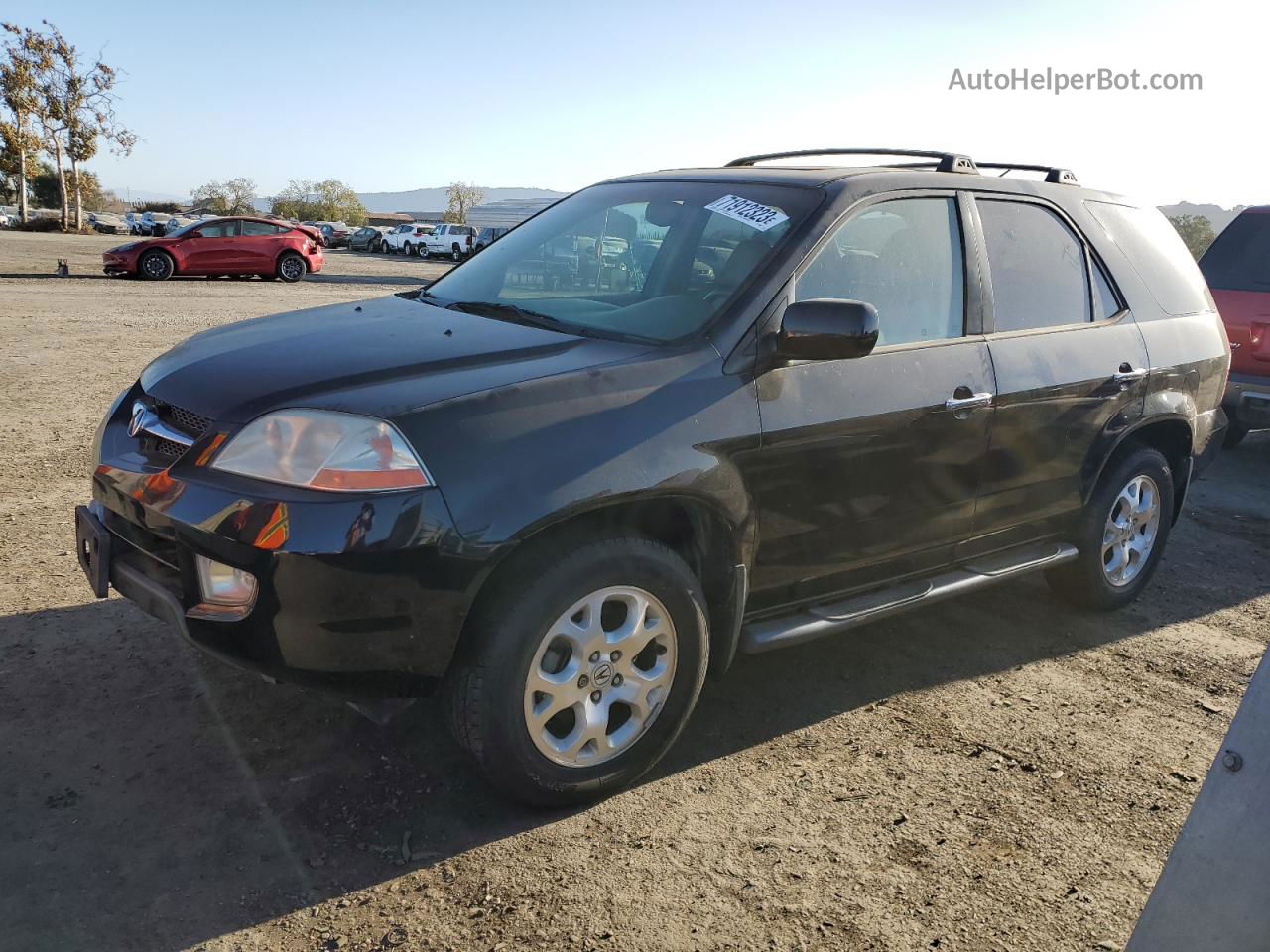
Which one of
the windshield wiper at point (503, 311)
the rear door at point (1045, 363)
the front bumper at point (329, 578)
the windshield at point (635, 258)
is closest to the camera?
the front bumper at point (329, 578)

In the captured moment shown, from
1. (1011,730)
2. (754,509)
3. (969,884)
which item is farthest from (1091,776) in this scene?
(754,509)

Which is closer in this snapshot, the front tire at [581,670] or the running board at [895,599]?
the front tire at [581,670]

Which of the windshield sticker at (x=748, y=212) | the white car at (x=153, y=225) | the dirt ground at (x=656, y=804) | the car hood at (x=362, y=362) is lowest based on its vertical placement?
the dirt ground at (x=656, y=804)

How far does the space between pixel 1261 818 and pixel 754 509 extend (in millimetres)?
1623

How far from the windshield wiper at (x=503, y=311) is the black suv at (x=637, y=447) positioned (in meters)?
0.02

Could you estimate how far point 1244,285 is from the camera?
813cm

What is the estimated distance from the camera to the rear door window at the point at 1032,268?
3996 mm

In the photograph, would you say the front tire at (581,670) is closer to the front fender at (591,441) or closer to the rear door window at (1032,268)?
the front fender at (591,441)

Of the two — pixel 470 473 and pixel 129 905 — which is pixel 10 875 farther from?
pixel 470 473

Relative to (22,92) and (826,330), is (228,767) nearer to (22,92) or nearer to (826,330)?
(826,330)

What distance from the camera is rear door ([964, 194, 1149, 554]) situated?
3.95m

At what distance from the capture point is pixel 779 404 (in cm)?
321

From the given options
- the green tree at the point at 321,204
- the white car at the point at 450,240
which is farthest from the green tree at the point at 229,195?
the white car at the point at 450,240

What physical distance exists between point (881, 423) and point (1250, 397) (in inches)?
231
